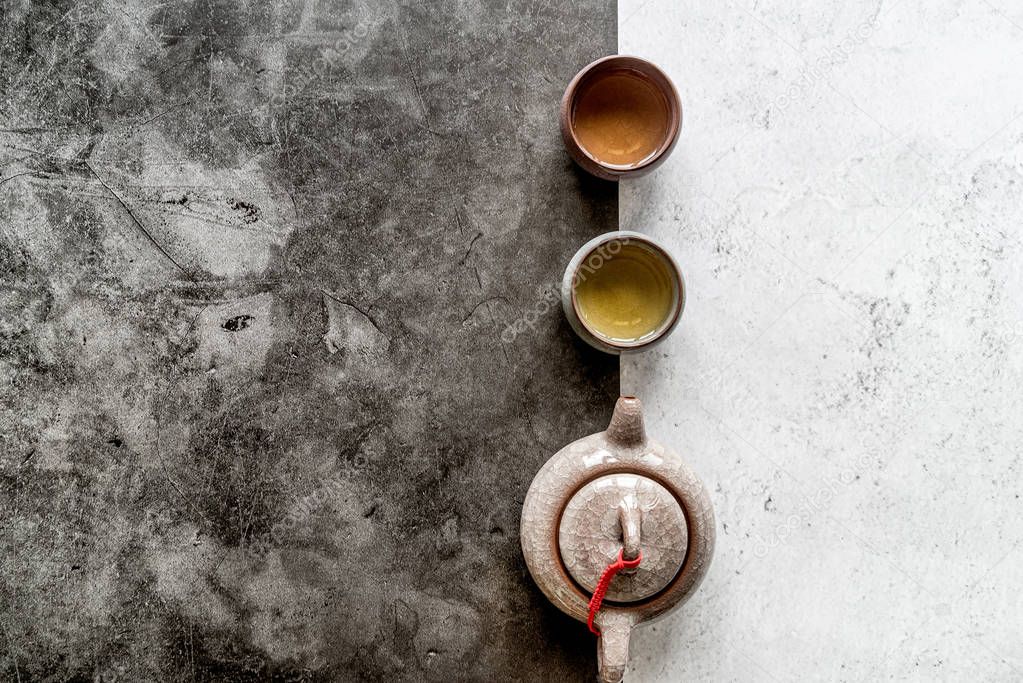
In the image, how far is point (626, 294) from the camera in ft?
5.70

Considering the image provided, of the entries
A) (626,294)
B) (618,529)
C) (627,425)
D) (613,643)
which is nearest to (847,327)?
(626,294)

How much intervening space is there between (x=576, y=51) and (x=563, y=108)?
254 mm

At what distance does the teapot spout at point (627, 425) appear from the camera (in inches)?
60.8

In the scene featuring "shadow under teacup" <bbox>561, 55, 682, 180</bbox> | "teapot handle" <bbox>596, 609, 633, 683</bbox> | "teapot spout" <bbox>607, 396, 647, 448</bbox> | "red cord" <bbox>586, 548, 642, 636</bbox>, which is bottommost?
"teapot handle" <bbox>596, 609, 633, 683</bbox>

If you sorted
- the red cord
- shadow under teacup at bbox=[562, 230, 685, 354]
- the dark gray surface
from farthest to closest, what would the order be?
the dark gray surface → shadow under teacup at bbox=[562, 230, 685, 354] → the red cord

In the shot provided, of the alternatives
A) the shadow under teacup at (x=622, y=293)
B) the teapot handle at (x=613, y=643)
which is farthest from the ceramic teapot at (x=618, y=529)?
the shadow under teacup at (x=622, y=293)

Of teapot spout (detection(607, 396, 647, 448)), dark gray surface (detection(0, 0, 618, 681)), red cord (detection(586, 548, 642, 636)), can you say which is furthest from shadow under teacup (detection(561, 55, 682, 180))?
red cord (detection(586, 548, 642, 636))

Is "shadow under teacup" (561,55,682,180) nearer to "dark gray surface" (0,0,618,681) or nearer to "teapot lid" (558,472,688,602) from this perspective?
"dark gray surface" (0,0,618,681)

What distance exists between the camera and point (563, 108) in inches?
67.4

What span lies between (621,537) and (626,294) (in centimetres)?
56

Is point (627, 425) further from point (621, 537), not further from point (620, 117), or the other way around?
point (620, 117)

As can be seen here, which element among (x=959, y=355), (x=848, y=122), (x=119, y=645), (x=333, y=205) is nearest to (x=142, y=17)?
(x=333, y=205)

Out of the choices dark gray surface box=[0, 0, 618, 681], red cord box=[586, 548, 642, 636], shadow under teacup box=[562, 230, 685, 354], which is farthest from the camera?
dark gray surface box=[0, 0, 618, 681]

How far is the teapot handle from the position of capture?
5.02 feet
